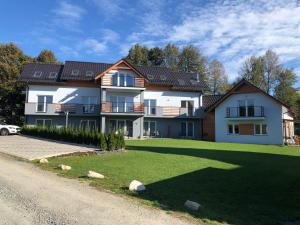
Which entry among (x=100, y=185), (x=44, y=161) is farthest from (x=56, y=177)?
(x=44, y=161)

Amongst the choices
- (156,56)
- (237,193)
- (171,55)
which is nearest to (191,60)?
(171,55)

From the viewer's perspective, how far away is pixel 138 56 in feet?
212

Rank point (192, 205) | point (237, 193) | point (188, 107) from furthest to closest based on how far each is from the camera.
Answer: point (188, 107) < point (237, 193) < point (192, 205)

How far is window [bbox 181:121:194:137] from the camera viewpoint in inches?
1522

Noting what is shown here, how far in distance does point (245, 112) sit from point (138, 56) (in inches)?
1305

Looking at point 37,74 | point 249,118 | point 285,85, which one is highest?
point 285,85

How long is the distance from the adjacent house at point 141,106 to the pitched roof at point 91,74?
0.10 metres

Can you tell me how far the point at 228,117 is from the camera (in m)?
36.6

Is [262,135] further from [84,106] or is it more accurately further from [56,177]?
[56,177]

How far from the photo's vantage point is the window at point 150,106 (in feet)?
122

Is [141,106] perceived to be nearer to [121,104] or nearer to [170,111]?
[121,104]

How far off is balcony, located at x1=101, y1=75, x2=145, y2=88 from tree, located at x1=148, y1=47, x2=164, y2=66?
31947 mm

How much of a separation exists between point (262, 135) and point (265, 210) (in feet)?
89.4

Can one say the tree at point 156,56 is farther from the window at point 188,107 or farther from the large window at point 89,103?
the large window at point 89,103
